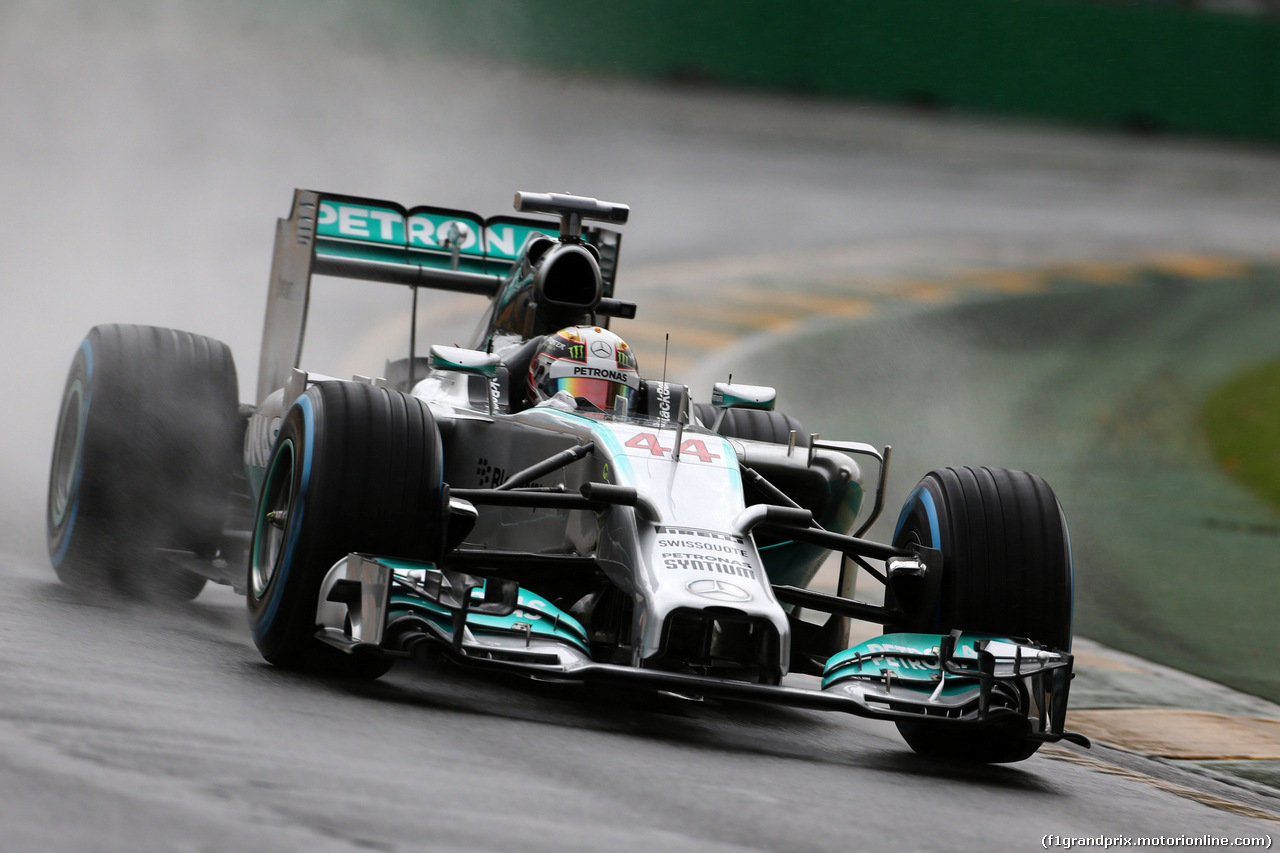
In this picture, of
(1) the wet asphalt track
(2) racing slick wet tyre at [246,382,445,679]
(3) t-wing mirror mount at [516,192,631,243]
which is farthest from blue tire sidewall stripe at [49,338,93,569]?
(3) t-wing mirror mount at [516,192,631,243]

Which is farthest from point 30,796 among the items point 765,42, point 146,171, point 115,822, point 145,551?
point 765,42

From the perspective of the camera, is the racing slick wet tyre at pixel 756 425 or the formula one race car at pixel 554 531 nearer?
the formula one race car at pixel 554 531

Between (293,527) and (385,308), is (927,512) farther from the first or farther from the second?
(385,308)

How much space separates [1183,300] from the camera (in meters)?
20.9

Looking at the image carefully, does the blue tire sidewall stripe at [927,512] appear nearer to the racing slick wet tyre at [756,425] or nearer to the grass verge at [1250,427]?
the racing slick wet tyre at [756,425]

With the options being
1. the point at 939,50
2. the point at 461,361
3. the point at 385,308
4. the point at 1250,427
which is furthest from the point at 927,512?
the point at 939,50

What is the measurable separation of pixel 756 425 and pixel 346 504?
10.9 ft

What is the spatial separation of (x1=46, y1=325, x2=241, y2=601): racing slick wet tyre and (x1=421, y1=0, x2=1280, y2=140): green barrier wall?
1937cm

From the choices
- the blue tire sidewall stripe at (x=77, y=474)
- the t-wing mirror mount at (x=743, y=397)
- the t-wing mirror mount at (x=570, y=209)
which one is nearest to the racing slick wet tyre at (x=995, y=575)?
the t-wing mirror mount at (x=743, y=397)

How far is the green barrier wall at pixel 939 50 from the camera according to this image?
2764 cm

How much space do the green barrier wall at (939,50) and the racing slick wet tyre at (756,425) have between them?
18.9 meters

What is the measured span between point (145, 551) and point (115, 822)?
4.01m

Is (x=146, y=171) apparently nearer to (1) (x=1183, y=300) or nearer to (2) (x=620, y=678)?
(1) (x=1183, y=300)

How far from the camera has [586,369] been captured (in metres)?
7.11
